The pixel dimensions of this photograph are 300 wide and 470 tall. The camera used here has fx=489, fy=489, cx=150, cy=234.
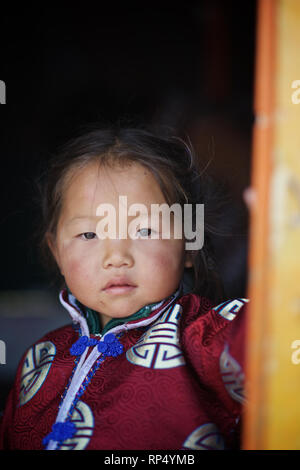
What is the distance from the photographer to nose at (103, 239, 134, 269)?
1.20 m

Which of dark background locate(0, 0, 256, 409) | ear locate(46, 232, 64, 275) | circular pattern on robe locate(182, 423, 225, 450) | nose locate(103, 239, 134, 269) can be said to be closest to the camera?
circular pattern on robe locate(182, 423, 225, 450)

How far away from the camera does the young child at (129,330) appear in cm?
105

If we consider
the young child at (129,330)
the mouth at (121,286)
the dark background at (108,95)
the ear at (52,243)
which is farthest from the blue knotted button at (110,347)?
the dark background at (108,95)

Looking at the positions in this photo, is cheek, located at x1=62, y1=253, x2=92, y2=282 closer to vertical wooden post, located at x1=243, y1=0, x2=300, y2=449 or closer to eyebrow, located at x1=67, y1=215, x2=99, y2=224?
eyebrow, located at x1=67, y1=215, x2=99, y2=224

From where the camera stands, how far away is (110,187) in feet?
4.17

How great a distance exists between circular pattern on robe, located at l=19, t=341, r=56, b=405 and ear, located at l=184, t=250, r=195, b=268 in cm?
44

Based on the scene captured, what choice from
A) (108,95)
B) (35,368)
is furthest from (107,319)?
(108,95)

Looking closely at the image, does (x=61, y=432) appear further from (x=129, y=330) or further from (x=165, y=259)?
(x=165, y=259)

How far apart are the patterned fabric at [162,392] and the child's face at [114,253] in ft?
0.24

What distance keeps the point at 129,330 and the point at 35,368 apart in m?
0.31

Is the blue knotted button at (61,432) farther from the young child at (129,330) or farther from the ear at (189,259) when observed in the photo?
the ear at (189,259)

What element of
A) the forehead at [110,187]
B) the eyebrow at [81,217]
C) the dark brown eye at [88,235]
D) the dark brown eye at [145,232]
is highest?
the forehead at [110,187]

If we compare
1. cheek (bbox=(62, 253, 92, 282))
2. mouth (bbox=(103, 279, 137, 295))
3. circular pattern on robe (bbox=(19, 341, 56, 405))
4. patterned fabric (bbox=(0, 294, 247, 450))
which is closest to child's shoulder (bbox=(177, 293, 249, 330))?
patterned fabric (bbox=(0, 294, 247, 450))
